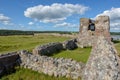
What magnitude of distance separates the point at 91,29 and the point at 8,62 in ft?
85.0


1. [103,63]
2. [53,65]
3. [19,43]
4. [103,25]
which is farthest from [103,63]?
[19,43]

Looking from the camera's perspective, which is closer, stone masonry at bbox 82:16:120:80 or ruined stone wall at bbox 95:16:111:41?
stone masonry at bbox 82:16:120:80

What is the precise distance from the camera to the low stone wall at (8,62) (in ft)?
53.8

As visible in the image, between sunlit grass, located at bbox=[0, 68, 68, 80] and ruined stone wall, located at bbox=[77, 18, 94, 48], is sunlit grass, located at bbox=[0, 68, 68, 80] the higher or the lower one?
the lower one

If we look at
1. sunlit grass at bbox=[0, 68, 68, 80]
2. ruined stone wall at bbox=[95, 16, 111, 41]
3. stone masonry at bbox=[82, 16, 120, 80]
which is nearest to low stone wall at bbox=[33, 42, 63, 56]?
sunlit grass at bbox=[0, 68, 68, 80]

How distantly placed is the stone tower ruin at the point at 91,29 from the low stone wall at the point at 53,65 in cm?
2067

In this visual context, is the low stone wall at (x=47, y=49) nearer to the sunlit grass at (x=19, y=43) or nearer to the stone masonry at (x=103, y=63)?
the sunlit grass at (x=19, y=43)

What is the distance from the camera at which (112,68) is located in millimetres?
6766

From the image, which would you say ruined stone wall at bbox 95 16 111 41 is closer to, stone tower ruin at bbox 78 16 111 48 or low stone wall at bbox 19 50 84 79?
stone tower ruin at bbox 78 16 111 48

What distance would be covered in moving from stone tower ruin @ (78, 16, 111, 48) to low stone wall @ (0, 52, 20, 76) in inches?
822

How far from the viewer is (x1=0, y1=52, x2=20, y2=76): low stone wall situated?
645 inches

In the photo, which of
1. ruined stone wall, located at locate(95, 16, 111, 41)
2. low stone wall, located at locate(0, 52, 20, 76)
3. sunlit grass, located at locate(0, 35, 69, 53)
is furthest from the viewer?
ruined stone wall, located at locate(95, 16, 111, 41)

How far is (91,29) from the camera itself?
4059 cm

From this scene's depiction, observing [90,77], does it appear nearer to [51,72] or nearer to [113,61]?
[113,61]
